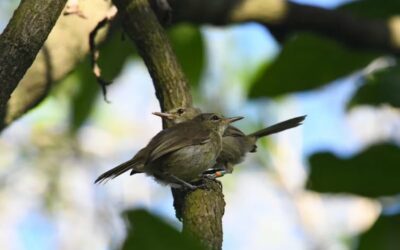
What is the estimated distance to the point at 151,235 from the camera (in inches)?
43.4

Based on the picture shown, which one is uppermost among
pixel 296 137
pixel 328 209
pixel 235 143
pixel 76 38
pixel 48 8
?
pixel 48 8

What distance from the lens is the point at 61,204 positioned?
11203mm

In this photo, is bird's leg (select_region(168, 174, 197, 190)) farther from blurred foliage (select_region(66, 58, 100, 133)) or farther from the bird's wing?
blurred foliage (select_region(66, 58, 100, 133))

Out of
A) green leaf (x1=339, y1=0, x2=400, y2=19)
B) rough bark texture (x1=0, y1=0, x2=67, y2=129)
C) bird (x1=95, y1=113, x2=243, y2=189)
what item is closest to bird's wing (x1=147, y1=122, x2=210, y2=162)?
bird (x1=95, y1=113, x2=243, y2=189)

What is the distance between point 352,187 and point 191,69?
185 cm

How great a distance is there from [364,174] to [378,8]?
5.04 ft

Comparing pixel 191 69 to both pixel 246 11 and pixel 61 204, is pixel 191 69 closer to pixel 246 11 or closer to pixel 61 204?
pixel 246 11

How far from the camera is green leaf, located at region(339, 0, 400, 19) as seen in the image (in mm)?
3412

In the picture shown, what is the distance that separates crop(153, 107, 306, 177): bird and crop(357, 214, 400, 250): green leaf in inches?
48.9

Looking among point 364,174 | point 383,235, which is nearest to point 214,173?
point 364,174

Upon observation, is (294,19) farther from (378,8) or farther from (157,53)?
(157,53)

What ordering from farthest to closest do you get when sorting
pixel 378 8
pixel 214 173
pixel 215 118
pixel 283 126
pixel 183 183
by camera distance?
pixel 283 126 < pixel 215 118 < pixel 378 8 < pixel 214 173 < pixel 183 183

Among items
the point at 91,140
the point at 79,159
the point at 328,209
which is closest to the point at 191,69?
the point at 79,159

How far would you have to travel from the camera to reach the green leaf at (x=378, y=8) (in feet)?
11.2
